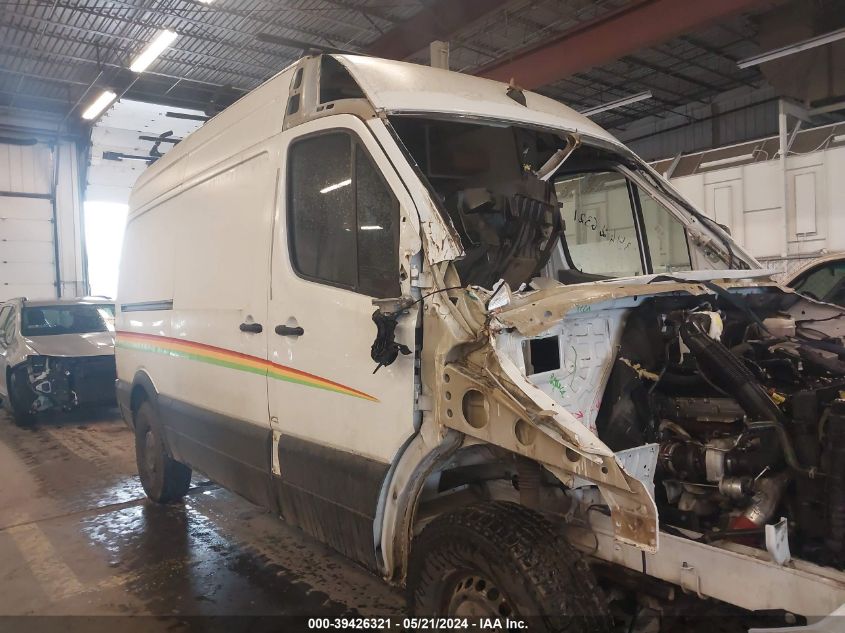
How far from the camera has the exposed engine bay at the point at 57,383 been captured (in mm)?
8070

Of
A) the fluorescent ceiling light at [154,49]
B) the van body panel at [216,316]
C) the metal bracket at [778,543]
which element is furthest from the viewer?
the fluorescent ceiling light at [154,49]

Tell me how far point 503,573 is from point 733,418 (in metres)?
1.03

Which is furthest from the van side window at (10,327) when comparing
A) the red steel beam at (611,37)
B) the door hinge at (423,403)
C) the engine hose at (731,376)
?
the engine hose at (731,376)

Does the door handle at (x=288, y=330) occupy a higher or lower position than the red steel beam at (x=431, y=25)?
lower

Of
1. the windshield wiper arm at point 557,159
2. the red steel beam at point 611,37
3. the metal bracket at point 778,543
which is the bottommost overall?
the metal bracket at point 778,543

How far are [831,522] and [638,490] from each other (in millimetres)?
629

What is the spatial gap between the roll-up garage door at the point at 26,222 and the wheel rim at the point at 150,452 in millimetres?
10728

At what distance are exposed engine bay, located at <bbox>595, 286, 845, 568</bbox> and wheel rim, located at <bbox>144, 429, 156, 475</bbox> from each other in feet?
12.3

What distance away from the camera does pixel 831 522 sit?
185cm

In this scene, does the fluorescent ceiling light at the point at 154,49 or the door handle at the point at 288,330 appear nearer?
the door handle at the point at 288,330

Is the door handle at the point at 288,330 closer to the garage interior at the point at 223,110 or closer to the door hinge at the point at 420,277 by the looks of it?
the door hinge at the point at 420,277

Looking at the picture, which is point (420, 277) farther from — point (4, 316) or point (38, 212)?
point (38, 212)

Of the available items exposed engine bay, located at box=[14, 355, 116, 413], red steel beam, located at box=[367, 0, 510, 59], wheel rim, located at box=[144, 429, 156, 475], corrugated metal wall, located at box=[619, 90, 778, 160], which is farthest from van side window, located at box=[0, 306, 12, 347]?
corrugated metal wall, located at box=[619, 90, 778, 160]

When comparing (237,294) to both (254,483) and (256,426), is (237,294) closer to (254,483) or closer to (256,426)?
(256,426)
